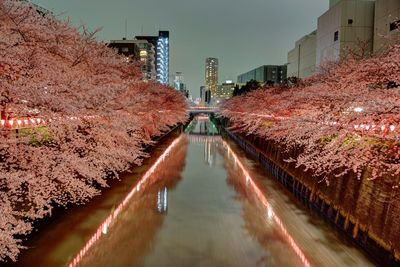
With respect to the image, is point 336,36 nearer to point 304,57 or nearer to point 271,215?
point 304,57

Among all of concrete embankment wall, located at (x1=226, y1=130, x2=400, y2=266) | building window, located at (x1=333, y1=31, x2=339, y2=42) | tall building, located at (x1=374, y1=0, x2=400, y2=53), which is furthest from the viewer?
building window, located at (x1=333, y1=31, x2=339, y2=42)

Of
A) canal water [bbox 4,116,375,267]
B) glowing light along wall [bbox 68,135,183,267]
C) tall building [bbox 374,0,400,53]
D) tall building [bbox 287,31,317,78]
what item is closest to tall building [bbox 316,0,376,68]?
tall building [bbox 374,0,400,53]

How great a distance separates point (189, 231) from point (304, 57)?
53451 millimetres

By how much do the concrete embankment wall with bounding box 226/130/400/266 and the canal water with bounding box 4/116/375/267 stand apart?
0.40 m

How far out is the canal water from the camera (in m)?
10.1

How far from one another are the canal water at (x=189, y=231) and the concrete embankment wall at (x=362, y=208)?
40cm

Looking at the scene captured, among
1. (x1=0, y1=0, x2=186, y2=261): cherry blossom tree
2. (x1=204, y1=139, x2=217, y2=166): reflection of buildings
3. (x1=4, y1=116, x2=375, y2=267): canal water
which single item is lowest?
(x1=4, y1=116, x2=375, y2=267): canal water

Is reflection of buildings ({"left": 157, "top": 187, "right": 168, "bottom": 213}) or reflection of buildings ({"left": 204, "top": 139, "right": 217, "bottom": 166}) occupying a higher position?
reflection of buildings ({"left": 204, "top": 139, "right": 217, "bottom": 166})

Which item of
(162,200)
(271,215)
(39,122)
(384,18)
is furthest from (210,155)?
(39,122)

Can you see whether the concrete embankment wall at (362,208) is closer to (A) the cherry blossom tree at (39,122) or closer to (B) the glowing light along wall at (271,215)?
(B) the glowing light along wall at (271,215)

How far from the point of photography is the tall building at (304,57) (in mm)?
56775

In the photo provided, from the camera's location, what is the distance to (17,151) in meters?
7.54

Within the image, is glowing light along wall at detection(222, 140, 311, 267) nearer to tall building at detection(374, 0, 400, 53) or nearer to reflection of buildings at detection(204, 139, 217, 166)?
reflection of buildings at detection(204, 139, 217, 166)

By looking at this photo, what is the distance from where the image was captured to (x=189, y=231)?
12.5 m
